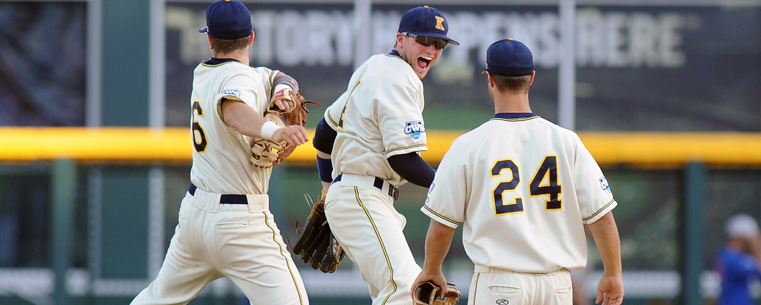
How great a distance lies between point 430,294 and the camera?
12.5 ft

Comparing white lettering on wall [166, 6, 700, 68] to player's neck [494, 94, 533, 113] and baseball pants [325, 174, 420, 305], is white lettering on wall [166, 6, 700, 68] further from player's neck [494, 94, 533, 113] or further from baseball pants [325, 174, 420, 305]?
player's neck [494, 94, 533, 113]

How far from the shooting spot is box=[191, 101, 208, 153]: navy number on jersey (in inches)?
166

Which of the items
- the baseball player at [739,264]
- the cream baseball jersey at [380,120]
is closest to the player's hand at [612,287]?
the cream baseball jersey at [380,120]

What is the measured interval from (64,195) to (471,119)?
4136mm

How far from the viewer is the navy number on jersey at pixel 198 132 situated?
13.8 ft

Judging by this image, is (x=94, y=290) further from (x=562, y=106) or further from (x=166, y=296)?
(x=562, y=106)

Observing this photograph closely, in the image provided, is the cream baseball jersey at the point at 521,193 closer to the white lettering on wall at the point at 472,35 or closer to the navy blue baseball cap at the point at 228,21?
the navy blue baseball cap at the point at 228,21

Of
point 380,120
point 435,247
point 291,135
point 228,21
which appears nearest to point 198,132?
point 228,21

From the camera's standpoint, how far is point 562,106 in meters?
9.65

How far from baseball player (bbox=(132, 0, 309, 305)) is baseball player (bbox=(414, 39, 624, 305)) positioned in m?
0.83

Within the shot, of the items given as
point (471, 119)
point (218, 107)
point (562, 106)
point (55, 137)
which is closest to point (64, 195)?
point (55, 137)

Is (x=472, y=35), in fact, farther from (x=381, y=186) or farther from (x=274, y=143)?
(x=274, y=143)

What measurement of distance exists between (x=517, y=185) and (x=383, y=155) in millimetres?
967

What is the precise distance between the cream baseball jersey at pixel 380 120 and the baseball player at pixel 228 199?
33 cm
